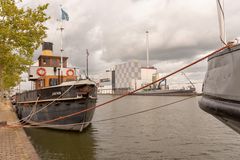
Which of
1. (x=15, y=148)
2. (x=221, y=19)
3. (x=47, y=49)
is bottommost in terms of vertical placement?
(x=15, y=148)

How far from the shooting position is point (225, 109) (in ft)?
13.3

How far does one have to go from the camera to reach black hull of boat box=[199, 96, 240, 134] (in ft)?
12.3

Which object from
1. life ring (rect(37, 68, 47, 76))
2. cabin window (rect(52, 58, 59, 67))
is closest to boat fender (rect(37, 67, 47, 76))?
life ring (rect(37, 68, 47, 76))

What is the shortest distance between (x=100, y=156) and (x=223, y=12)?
7848mm

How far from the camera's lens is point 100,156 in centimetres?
1035

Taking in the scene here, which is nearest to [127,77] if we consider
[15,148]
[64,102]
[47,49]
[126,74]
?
[126,74]

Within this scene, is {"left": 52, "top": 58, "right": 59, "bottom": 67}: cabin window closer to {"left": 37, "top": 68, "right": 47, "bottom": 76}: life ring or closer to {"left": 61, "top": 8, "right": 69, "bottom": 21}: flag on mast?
{"left": 37, "top": 68, "right": 47, "bottom": 76}: life ring

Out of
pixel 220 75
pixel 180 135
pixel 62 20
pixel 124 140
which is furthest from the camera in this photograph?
pixel 62 20

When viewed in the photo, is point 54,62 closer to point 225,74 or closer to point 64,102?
point 64,102

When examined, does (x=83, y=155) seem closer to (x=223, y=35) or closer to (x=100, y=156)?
(x=100, y=156)

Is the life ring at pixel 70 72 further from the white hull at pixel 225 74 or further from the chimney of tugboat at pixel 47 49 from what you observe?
the white hull at pixel 225 74

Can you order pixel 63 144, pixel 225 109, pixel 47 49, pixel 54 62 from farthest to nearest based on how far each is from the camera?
pixel 47 49 < pixel 54 62 < pixel 63 144 < pixel 225 109

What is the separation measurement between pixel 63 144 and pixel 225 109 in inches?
390

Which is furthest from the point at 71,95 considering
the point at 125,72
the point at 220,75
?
the point at 125,72
